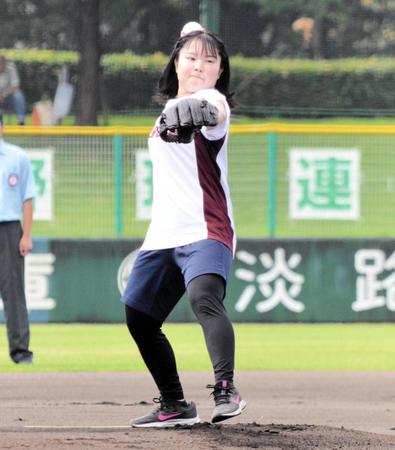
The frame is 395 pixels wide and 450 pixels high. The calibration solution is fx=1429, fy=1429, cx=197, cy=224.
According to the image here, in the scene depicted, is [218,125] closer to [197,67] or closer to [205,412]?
[197,67]

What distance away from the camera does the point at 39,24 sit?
29.2 metres

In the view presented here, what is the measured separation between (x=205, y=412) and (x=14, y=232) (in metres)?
3.01

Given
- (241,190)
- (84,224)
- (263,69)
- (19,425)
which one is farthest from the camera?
(263,69)

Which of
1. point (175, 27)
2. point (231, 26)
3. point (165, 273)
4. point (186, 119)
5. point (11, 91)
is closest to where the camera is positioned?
point (186, 119)

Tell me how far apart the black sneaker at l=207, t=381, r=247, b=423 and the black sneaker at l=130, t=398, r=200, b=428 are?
2.34 ft

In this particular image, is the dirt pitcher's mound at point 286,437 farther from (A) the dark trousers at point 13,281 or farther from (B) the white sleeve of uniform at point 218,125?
(A) the dark trousers at point 13,281

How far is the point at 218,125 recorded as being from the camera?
21.9ft

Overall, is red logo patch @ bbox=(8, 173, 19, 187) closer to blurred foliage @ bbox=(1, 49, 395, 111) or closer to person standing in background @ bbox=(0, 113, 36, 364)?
person standing in background @ bbox=(0, 113, 36, 364)

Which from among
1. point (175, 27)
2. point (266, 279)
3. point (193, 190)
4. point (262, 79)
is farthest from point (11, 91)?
point (193, 190)

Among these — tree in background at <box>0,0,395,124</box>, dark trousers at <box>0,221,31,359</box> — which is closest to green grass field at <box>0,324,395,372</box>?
dark trousers at <box>0,221,31,359</box>

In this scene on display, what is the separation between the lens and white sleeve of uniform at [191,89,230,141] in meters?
6.68

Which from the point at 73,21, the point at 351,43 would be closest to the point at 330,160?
the point at 73,21

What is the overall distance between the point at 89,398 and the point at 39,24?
68.9 feet

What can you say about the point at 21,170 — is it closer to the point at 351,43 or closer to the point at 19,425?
the point at 19,425
